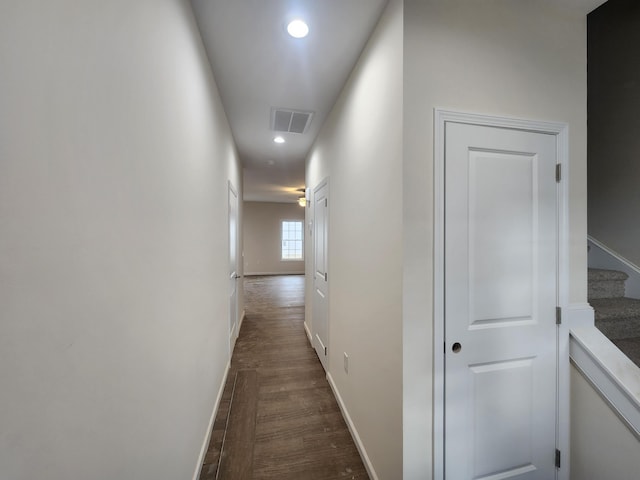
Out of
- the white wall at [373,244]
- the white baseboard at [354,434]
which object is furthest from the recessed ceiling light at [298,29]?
the white baseboard at [354,434]

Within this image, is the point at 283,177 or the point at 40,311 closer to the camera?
the point at 40,311

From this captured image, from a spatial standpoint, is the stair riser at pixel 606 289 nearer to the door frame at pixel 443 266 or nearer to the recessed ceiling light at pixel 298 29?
the door frame at pixel 443 266

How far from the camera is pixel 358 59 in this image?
1.81 metres

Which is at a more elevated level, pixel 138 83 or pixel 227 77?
pixel 227 77

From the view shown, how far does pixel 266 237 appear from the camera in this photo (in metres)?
9.53

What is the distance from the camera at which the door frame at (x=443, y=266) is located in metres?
1.25

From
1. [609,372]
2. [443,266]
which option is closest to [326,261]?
[443,266]

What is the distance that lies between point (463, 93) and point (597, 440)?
6.48 feet

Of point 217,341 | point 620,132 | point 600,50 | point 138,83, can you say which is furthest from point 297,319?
point 600,50

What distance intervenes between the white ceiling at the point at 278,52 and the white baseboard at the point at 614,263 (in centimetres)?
282

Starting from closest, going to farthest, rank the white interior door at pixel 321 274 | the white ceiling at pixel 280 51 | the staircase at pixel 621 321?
1. the white ceiling at pixel 280 51
2. the staircase at pixel 621 321
3. the white interior door at pixel 321 274

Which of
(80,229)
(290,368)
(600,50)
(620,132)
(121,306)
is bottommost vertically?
(290,368)

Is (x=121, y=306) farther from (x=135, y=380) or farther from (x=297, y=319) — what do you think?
(x=297, y=319)

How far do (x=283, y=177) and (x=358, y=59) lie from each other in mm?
3906
